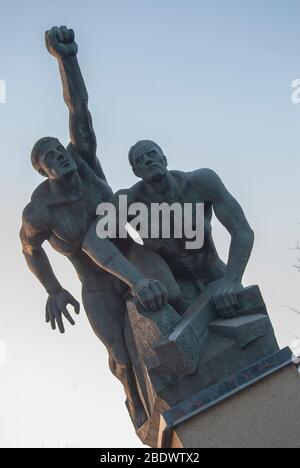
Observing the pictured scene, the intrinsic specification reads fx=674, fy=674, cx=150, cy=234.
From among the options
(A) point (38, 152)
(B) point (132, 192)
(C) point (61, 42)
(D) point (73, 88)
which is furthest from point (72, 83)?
(B) point (132, 192)

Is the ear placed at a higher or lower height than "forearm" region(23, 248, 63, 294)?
higher

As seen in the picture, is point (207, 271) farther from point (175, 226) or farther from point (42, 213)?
point (42, 213)

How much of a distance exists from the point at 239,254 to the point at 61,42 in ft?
7.32

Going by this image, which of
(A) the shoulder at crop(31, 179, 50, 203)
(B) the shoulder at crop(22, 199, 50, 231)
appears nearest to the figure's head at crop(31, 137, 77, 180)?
(A) the shoulder at crop(31, 179, 50, 203)

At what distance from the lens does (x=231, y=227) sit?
17.1 ft

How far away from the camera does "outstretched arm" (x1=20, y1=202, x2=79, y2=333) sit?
18.1 feet

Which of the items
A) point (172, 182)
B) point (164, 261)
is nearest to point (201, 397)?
point (164, 261)

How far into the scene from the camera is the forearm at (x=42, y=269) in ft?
18.6

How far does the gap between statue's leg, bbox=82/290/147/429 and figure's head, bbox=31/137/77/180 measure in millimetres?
1018

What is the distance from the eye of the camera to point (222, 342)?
14.9ft

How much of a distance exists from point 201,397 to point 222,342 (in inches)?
19.3

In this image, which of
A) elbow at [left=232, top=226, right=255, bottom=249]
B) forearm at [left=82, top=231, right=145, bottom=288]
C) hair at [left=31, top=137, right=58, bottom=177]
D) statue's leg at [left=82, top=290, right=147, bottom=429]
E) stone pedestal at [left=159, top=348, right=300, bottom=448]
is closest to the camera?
stone pedestal at [left=159, top=348, right=300, bottom=448]

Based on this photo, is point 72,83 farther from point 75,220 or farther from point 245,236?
point 245,236

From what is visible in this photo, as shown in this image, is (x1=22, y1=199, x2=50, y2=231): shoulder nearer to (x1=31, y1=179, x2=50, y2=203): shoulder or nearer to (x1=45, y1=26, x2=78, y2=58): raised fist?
(x1=31, y1=179, x2=50, y2=203): shoulder
